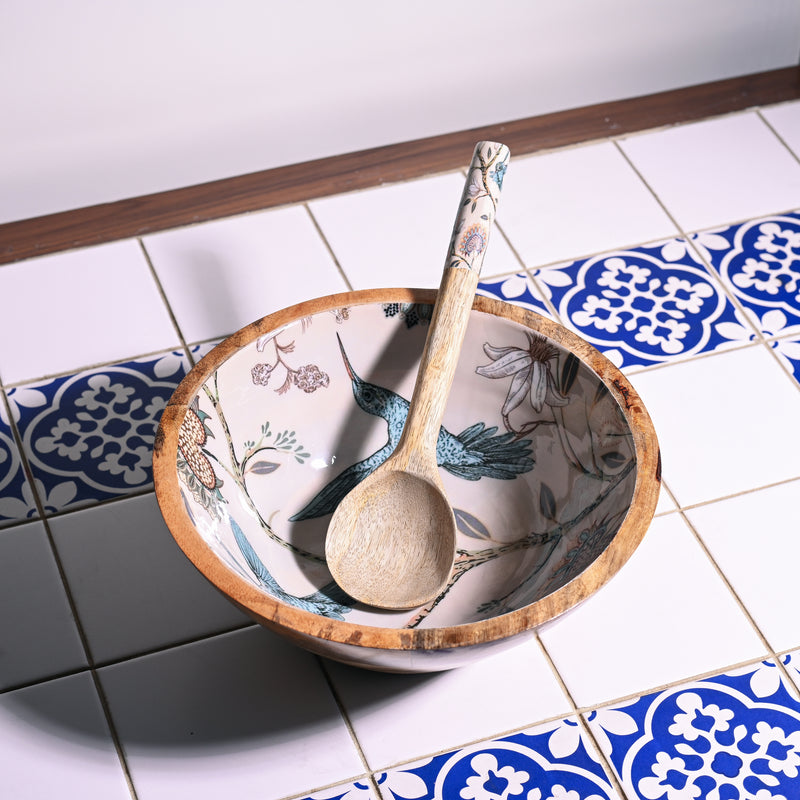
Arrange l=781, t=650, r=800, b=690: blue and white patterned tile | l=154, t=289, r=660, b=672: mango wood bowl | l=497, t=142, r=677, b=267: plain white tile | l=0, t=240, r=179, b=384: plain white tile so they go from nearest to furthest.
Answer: l=154, t=289, r=660, b=672: mango wood bowl < l=781, t=650, r=800, b=690: blue and white patterned tile < l=0, t=240, r=179, b=384: plain white tile < l=497, t=142, r=677, b=267: plain white tile

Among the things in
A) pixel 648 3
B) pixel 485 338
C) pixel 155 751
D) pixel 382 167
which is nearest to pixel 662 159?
pixel 648 3

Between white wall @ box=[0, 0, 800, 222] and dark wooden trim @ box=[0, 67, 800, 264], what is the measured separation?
0.02 metres

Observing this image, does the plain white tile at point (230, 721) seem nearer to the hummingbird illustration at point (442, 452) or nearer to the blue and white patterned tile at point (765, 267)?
the hummingbird illustration at point (442, 452)

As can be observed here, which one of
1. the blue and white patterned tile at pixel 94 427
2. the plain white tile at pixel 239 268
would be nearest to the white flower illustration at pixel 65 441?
the blue and white patterned tile at pixel 94 427

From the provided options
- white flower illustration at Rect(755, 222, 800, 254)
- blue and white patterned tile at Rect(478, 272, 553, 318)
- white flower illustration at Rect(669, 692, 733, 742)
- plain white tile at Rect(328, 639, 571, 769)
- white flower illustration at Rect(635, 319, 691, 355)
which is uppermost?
blue and white patterned tile at Rect(478, 272, 553, 318)

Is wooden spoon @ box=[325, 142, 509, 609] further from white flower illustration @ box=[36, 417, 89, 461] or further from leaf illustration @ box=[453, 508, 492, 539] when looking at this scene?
white flower illustration @ box=[36, 417, 89, 461]

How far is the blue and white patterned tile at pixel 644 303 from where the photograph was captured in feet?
3.62

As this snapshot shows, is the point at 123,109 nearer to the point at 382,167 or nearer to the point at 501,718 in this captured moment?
the point at 382,167

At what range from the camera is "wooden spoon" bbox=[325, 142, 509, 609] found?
79cm

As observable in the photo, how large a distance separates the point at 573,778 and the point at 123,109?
85 centimetres

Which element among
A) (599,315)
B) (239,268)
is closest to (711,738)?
(599,315)

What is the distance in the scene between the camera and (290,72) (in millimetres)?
1245

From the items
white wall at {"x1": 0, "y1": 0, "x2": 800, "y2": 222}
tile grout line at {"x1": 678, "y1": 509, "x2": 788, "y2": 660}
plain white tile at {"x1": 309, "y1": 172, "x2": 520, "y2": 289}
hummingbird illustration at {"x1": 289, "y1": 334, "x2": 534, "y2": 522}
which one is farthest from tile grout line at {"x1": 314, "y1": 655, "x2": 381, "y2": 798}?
white wall at {"x1": 0, "y1": 0, "x2": 800, "y2": 222}

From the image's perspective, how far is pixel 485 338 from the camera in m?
0.85
